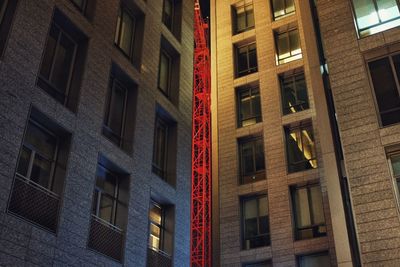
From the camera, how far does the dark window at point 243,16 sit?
132 ft

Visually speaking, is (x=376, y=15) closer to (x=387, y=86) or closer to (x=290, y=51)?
(x=387, y=86)

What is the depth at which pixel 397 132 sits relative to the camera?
698 inches

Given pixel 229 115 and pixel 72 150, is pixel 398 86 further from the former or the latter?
pixel 229 115

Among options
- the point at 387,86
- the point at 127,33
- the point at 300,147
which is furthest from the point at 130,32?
the point at 300,147

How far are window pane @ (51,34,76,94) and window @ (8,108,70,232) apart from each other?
6.59ft

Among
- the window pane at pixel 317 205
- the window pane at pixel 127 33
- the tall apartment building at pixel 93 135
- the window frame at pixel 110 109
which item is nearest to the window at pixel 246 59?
the window pane at pixel 317 205

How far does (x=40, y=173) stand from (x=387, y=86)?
41.9 feet

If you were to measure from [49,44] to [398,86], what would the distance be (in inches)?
505

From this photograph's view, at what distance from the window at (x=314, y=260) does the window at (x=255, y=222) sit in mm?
2469

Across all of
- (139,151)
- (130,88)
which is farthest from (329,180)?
(130,88)

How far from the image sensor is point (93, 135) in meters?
18.4

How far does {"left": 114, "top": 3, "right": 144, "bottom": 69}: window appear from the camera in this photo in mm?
23123

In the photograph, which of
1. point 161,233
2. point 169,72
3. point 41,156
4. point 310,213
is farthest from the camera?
point 310,213

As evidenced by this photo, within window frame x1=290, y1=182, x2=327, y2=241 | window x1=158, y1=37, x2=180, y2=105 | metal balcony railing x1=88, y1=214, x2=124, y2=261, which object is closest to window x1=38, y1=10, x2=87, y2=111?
metal balcony railing x1=88, y1=214, x2=124, y2=261
